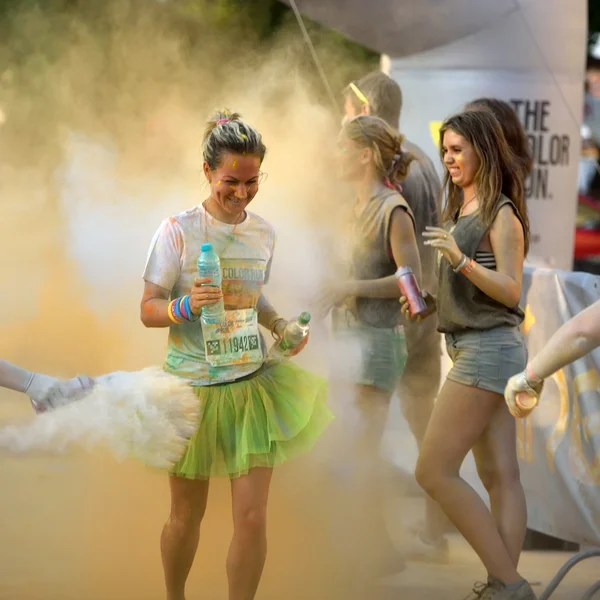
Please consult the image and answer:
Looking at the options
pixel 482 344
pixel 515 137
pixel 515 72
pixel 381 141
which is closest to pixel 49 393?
pixel 482 344

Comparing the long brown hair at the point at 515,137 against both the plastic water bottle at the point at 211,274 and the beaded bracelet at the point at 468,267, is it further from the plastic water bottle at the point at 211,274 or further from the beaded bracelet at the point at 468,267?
the plastic water bottle at the point at 211,274

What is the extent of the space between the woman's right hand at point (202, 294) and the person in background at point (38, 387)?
0.45m

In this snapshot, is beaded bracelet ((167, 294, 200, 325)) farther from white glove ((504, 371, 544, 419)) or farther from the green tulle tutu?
white glove ((504, 371, 544, 419))

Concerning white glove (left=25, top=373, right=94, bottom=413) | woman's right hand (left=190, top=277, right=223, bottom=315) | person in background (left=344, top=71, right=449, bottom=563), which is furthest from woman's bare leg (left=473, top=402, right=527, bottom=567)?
white glove (left=25, top=373, right=94, bottom=413)

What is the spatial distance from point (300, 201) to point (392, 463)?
1166mm

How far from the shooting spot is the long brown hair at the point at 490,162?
3371 mm

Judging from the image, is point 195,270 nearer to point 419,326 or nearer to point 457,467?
point 457,467

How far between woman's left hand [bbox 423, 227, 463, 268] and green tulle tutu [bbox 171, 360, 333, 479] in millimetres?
652

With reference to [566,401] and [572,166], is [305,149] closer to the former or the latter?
[566,401]

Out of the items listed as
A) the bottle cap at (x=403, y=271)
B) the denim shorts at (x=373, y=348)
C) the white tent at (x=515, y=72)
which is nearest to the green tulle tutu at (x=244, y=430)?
the bottle cap at (x=403, y=271)

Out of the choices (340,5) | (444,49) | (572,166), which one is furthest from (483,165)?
(572,166)

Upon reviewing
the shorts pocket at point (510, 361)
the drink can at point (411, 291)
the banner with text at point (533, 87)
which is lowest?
the shorts pocket at point (510, 361)

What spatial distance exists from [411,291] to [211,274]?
3.25 ft

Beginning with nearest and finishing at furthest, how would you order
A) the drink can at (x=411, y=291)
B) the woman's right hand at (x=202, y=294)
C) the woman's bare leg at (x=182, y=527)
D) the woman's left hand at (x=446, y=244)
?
the woman's right hand at (x=202, y=294) < the woman's bare leg at (x=182, y=527) < the woman's left hand at (x=446, y=244) < the drink can at (x=411, y=291)
